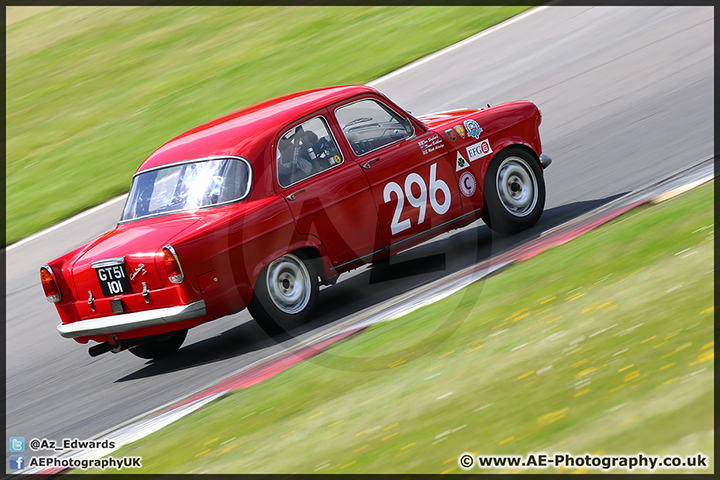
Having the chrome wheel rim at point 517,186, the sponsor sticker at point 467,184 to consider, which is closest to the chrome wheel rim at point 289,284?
the sponsor sticker at point 467,184

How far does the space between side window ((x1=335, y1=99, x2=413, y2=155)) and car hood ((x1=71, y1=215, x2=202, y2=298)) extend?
1.61 metres

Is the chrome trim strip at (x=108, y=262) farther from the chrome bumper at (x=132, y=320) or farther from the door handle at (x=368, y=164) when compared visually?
the door handle at (x=368, y=164)

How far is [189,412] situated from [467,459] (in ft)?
8.27

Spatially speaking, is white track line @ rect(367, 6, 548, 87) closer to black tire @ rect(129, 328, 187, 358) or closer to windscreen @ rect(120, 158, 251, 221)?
windscreen @ rect(120, 158, 251, 221)

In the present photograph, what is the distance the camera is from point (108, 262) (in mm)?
6777

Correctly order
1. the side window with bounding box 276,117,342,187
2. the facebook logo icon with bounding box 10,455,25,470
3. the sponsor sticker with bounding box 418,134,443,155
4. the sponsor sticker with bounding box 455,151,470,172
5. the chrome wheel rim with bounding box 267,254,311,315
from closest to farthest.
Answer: the facebook logo icon with bounding box 10,455,25,470 → the chrome wheel rim with bounding box 267,254,311,315 → the side window with bounding box 276,117,342,187 → the sponsor sticker with bounding box 418,134,443,155 → the sponsor sticker with bounding box 455,151,470,172

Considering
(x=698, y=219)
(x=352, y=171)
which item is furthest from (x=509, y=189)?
(x=698, y=219)

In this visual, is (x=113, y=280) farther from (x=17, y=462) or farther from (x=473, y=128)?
(x=473, y=128)

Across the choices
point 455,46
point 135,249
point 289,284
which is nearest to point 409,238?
point 289,284

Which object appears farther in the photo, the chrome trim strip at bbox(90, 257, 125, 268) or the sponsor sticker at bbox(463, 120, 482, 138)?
the sponsor sticker at bbox(463, 120, 482, 138)

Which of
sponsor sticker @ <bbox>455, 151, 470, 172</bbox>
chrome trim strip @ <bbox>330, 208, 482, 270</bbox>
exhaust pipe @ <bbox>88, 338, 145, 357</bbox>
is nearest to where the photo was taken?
exhaust pipe @ <bbox>88, 338, 145, 357</bbox>

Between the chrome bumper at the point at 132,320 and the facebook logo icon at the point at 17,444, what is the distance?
40.2 inches

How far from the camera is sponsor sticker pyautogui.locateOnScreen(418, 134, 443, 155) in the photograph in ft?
25.5

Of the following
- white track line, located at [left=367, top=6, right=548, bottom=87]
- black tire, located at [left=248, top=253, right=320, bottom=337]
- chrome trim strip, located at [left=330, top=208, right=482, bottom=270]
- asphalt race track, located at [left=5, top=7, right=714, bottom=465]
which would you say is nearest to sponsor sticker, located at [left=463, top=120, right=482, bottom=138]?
chrome trim strip, located at [left=330, top=208, right=482, bottom=270]
